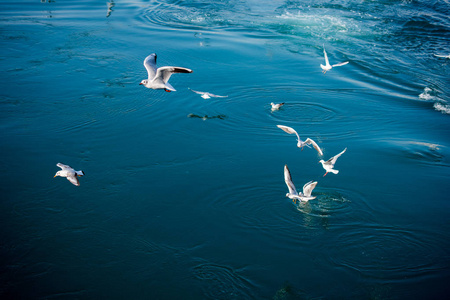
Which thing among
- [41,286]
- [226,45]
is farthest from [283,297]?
[226,45]

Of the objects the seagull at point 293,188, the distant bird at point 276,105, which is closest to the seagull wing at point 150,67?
the seagull at point 293,188

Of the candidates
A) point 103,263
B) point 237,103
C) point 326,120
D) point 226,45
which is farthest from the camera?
point 226,45

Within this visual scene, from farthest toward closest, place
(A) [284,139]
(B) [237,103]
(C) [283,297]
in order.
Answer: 1. (B) [237,103]
2. (A) [284,139]
3. (C) [283,297]

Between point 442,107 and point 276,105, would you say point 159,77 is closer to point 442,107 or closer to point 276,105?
point 276,105

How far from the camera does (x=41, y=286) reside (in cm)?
594

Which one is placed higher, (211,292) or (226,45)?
(226,45)

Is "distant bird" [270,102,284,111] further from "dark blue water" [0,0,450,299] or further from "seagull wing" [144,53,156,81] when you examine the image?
"seagull wing" [144,53,156,81]

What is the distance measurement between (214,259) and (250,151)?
10.9 feet

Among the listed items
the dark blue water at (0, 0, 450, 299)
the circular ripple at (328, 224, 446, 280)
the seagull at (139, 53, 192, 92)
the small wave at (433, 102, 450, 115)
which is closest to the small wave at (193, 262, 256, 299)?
the dark blue water at (0, 0, 450, 299)

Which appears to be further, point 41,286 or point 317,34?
point 317,34

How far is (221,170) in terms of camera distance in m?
8.51

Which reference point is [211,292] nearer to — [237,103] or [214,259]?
[214,259]

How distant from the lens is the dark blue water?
6195 mm

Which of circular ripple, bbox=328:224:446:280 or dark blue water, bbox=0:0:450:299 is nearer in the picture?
dark blue water, bbox=0:0:450:299
